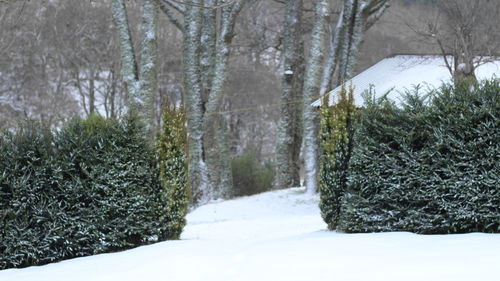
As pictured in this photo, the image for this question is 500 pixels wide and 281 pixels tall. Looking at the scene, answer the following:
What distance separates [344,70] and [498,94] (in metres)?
11.5

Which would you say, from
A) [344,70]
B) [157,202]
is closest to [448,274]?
[157,202]

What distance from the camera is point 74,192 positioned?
27.8 feet

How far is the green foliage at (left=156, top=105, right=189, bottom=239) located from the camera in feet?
30.9

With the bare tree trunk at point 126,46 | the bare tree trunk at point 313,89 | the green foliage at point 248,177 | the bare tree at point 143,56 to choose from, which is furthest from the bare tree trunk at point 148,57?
the green foliage at point 248,177

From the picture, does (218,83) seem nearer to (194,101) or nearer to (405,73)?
(194,101)

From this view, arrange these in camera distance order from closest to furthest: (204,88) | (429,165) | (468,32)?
1. (429,165)
2. (468,32)
3. (204,88)

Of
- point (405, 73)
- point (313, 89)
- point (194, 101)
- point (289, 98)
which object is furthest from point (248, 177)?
point (405, 73)

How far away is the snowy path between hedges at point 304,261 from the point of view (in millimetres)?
6203

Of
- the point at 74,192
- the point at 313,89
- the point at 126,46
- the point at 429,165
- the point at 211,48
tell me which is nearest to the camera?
the point at 429,165

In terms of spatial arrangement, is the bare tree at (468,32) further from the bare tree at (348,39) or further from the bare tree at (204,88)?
the bare tree at (204,88)

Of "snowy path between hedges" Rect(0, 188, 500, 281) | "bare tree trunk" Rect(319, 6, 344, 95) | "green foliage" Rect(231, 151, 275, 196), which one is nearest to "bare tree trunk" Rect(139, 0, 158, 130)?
"bare tree trunk" Rect(319, 6, 344, 95)

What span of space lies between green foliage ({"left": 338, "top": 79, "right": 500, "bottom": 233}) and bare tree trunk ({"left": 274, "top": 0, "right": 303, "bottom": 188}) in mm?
11547

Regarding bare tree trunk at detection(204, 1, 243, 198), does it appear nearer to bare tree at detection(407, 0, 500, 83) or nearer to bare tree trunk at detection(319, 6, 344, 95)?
bare tree trunk at detection(319, 6, 344, 95)

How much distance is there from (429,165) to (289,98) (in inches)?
502
